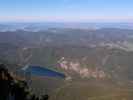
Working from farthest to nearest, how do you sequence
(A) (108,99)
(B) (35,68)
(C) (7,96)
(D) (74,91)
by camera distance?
(D) (74,91) → (A) (108,99) → (B) (35,68) → (C) (7,96)

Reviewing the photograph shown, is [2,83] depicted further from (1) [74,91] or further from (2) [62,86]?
(2) [62,86]

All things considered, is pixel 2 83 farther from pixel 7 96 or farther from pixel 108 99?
pixel 108 99

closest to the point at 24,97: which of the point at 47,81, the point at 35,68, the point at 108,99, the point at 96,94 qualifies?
the point at 35,68

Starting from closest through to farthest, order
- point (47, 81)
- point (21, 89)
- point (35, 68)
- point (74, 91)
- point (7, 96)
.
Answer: point (7, 96) → point (21, 89) → point (35, 68) → point (74, 91) → point (47, 81)

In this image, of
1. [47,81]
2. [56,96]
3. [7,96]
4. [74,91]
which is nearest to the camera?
[7,96]

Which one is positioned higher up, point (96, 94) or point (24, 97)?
point (24, 97)

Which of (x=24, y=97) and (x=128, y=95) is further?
(x=128, y=95)

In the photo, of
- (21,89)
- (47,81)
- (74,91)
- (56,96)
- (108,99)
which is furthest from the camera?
(47,81)

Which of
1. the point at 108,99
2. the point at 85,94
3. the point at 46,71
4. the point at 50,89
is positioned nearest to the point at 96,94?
the point at 85,94

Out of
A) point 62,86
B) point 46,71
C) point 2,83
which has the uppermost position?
point 2,83
